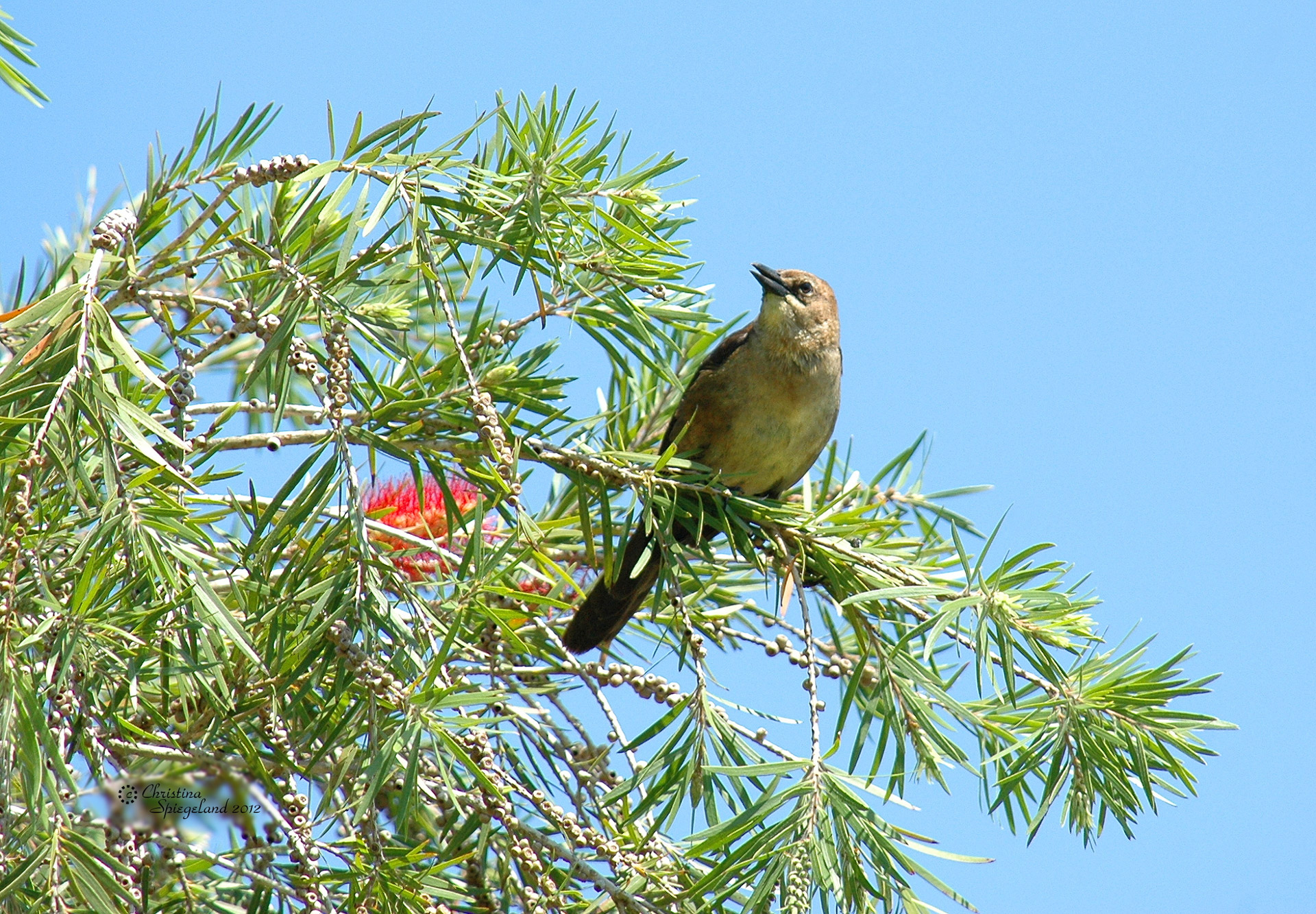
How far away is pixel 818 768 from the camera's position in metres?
1.92

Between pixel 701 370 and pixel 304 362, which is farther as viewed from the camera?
pixel 701 370

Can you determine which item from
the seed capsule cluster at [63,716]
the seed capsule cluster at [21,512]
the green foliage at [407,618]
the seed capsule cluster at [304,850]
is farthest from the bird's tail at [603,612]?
the seed capsule cluster at [21,512]

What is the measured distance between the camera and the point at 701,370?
3.76 m

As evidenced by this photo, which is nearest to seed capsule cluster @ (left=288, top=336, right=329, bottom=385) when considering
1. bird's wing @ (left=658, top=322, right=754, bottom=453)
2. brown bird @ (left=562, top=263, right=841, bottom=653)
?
bird's wing @ (left=658, top=322, right=754, bottom=453)

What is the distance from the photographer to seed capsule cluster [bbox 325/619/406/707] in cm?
175

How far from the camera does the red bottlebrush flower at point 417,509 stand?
2.69 meters

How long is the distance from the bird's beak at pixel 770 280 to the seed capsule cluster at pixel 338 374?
2.55m

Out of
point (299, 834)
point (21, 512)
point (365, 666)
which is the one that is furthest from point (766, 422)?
point (21, 512)

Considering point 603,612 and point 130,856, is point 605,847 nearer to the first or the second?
point 130,856

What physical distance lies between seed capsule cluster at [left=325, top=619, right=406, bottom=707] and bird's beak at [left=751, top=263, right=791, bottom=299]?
2.65 metres

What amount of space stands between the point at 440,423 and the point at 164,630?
2.11 feet

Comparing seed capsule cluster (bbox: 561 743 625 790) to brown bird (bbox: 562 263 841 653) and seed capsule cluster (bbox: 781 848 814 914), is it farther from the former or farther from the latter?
brown bird (bbox: 562 263 841 653)

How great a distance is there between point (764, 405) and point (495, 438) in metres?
2.01

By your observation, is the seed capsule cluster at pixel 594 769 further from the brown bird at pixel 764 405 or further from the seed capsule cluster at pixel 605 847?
the brown bird at pixel 764 405
